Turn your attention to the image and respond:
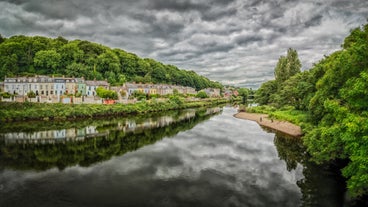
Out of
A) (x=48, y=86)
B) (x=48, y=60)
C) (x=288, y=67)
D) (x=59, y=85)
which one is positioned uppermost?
(x=48, y=60)

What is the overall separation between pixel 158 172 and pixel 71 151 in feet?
33.6

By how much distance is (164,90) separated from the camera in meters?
94.0

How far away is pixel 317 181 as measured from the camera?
51.4 ft

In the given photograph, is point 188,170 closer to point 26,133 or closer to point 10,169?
point 10,169

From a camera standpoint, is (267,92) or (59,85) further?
(267,92)

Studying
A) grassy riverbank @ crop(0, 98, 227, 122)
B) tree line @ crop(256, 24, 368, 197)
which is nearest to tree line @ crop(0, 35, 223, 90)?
grassy riverbank @ crop(0, 98, 227, 122)

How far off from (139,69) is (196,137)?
A: 82413 mm

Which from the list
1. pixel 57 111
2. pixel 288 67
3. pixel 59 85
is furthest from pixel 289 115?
pixel 59 85

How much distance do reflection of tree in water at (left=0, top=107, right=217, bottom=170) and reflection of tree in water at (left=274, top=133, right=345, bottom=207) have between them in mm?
14964

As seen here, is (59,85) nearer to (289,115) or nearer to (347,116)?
(289,115)

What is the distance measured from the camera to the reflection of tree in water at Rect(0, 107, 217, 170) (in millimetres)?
18828


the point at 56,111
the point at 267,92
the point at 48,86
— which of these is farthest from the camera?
the point at 267,92

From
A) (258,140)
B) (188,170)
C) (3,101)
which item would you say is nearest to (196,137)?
(258,140)

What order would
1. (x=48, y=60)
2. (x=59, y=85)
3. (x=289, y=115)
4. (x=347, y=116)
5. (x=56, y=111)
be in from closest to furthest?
1. (x=347, y=116)
2. (x=289, y=115)
3. (x=56, y=111)
4. (x=59, y=85)
5. (x=48, y=60)
